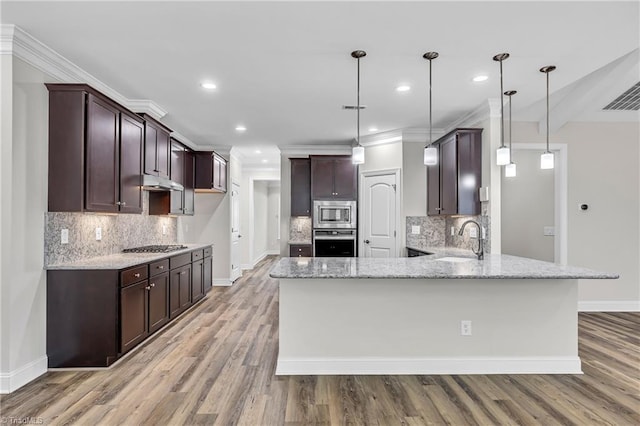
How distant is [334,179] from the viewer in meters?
6.05

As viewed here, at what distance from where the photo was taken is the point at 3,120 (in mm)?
2531

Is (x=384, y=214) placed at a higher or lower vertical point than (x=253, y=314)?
higher

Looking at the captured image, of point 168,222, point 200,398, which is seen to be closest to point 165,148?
point 168,222

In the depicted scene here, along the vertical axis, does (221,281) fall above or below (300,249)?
below

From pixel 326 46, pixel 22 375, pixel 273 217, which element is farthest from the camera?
pixel 273 217

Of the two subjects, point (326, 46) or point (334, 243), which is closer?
point (326, 46)

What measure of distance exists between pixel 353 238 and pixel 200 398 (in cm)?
386

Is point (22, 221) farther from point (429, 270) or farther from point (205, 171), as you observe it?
point (205, 171)

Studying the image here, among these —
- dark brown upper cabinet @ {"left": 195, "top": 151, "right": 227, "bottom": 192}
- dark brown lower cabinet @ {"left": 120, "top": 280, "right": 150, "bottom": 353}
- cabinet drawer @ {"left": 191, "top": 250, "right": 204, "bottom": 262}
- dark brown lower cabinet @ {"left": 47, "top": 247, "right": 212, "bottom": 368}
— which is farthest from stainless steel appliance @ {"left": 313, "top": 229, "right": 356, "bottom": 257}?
dark brown lower cabinet @ {"left": 47, "top": 247, "right": 212, "bottom": 368}

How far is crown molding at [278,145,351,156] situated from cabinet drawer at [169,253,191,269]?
2736mm

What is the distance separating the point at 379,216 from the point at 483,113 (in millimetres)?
2180

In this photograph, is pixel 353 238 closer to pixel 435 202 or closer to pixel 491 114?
pixel 435 202

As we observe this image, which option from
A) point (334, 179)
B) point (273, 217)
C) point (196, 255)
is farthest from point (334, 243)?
point (273, 217)

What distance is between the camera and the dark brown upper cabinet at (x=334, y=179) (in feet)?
19.8
